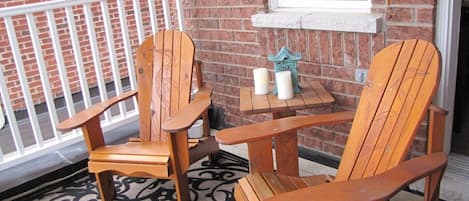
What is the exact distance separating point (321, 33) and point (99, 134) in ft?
4.77

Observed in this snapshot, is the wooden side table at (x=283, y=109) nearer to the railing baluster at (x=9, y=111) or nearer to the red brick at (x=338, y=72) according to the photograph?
the red brick at (x=338, y=72)

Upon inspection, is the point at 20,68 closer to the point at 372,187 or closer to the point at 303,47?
the point at 303,47

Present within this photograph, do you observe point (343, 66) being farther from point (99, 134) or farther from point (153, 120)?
point (99, 134)

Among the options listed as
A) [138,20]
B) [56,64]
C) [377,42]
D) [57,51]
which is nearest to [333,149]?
[377,42]

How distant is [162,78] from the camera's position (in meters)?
2.81

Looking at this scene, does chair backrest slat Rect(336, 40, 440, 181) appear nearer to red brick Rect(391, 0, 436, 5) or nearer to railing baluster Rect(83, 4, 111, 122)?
red brick Rect(391, 0, 436, 5)

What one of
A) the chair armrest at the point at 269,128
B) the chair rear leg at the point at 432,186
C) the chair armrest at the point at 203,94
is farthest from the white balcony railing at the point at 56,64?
the chair rear leg at the point at 432,186

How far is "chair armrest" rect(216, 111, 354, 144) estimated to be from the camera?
1.86 meters

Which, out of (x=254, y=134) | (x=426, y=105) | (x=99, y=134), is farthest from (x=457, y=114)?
(x=99, y=134)

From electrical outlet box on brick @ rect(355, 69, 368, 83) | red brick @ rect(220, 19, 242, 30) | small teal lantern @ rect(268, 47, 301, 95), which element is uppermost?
red brick @ rect(220, 19, 242, 30)

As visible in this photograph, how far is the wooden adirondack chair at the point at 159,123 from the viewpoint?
7.67 ft

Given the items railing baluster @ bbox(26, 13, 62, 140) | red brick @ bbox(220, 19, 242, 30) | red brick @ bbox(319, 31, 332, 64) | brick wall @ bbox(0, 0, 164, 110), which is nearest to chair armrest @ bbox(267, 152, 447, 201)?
red brick @ bbox(319, 31, 332, 64)

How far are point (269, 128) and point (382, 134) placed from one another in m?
0.48

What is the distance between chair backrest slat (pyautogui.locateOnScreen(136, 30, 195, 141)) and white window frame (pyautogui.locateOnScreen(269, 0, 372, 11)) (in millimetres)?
648
